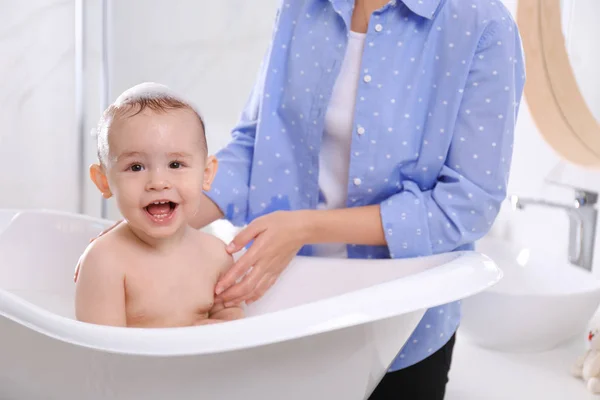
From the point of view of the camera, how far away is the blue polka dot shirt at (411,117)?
1.15m

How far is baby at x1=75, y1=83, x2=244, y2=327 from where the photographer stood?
106 cm

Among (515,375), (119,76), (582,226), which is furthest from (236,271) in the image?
(119,76)

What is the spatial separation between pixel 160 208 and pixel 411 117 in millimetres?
438

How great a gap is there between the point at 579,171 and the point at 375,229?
39.0 inches

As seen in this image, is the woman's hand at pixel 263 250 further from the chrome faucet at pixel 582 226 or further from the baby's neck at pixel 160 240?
the chrome faucet at pixel 582 226

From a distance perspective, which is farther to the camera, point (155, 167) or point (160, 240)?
point (160, 240)

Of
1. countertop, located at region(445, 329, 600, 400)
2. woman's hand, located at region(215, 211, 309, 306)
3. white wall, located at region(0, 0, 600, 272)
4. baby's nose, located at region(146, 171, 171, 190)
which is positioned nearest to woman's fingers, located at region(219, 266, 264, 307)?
woman's hand, located at region(215, 211, 309, 306)

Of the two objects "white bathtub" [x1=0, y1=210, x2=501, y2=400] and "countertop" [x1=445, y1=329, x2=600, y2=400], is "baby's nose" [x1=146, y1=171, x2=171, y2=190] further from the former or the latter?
"countertop" [x1=445, y1=329, x2=600, y2=400]

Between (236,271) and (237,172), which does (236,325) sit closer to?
(236,271)

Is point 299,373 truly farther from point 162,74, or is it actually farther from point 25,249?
point 162,74

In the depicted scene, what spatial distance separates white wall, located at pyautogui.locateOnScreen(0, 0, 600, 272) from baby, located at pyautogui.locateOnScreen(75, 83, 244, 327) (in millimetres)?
1330

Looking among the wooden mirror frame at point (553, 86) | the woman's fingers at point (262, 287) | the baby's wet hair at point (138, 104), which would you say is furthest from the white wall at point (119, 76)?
the baby's wet hair at point (138, 104)

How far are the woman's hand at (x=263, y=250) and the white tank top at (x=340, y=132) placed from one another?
0.16 metres

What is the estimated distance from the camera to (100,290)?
1.10 metres
